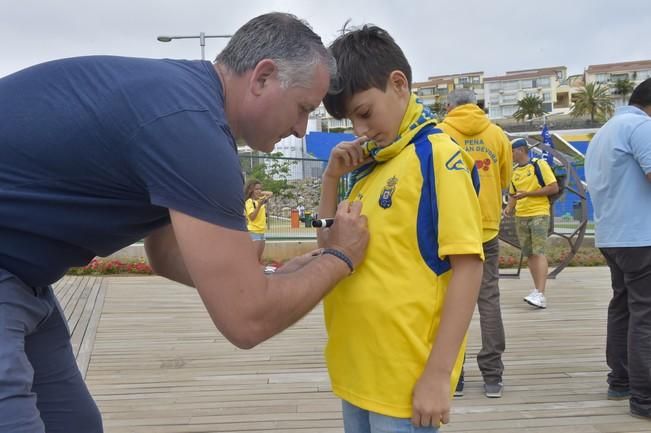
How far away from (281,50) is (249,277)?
623 millimetres

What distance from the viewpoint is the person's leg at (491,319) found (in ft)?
13.5

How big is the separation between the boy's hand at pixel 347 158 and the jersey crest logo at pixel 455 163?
1.13 ft

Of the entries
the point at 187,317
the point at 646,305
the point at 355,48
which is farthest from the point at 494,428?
the point at 187,317

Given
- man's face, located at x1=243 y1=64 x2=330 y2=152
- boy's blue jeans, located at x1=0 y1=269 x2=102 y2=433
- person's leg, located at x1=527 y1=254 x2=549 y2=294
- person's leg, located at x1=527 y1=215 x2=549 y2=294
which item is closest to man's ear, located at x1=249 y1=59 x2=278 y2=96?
man's face, located at x1=243 y1=64 x2=330 y2=152

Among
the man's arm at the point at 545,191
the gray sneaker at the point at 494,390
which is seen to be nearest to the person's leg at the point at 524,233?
the man's arm at the point at 545,191

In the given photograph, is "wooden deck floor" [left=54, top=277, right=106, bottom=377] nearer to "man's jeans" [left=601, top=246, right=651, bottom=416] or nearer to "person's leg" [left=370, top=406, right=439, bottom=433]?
"person's leg" [left=370, top=406, right=439, bottom=433]

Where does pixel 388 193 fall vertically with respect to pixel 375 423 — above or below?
above

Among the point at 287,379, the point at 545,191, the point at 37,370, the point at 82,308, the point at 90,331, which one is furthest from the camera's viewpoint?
the point at 82,308

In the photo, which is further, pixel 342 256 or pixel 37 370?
pixel 37 370

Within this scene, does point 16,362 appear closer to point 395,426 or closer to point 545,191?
point 395,426

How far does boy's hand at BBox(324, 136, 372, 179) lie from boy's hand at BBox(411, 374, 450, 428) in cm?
73

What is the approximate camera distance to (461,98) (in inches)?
171

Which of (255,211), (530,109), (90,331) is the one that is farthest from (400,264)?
(530,109)

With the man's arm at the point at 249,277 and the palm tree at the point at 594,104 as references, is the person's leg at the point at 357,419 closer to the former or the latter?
the man's arm at the point at 249,277
